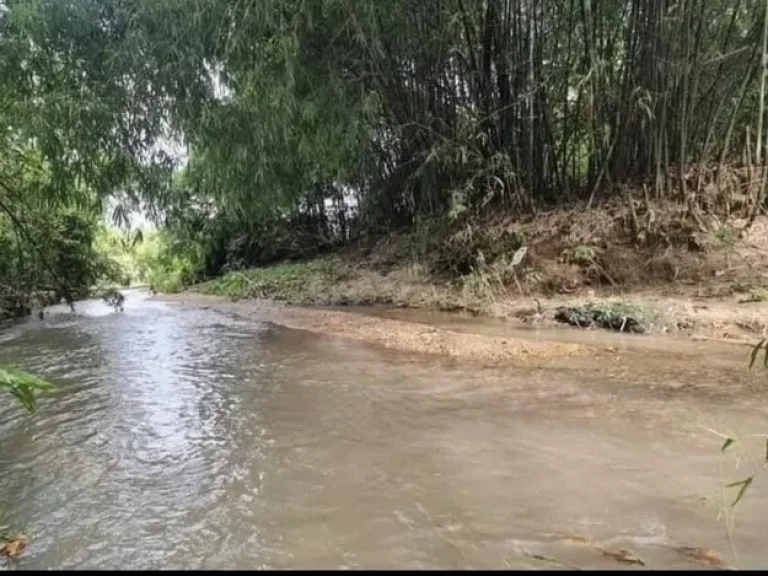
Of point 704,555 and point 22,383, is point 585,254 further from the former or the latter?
point 22,383

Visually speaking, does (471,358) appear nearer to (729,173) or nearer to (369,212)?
(729,173)

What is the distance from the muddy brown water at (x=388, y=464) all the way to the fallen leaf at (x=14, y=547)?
2 cm

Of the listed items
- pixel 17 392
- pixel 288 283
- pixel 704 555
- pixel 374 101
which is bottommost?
pixel 704 555

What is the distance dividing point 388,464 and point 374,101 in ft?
13.7

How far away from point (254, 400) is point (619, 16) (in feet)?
15.2

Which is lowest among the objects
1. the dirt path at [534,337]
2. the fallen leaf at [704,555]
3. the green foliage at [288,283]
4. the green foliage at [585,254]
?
the fallen leaf at [704,555]

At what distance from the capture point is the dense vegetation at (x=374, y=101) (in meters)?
4.80

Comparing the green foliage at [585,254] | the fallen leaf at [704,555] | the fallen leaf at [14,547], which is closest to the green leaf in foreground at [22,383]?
the fallen leaf at [14,547]

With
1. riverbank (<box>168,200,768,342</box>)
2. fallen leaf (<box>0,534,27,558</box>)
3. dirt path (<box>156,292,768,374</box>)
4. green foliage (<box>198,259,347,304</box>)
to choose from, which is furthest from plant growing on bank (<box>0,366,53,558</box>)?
green foliage (<box>198,259,347,304</box>)

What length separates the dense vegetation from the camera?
480cm

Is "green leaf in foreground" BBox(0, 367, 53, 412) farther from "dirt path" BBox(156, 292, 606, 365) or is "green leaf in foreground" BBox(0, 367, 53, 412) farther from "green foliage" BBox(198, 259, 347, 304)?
"green foliage" BBox(198, 259, 347, 304)

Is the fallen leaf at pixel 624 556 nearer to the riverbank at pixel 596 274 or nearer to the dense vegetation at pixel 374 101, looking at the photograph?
the riverbank at pixel 596 274

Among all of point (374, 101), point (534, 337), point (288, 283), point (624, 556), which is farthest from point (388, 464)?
point (288, 283)

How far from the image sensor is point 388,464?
6.85 ft
